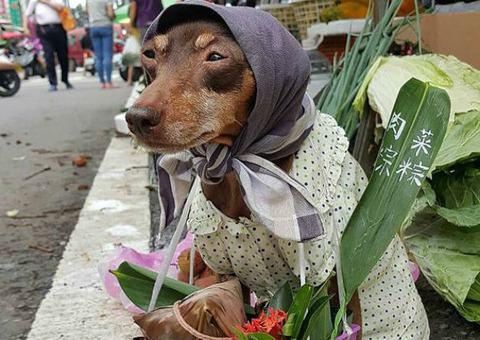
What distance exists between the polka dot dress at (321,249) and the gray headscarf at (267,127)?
8cm

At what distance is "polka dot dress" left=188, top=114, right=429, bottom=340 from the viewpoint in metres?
1.96

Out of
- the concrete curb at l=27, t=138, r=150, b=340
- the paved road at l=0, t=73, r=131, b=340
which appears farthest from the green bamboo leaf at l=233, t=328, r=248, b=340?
the paved road at l=0, t=73, r=131, b=340

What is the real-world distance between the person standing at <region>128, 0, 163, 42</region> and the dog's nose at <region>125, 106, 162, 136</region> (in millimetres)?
5269

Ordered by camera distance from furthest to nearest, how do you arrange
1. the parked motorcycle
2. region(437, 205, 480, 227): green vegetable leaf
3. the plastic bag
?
the parked motorcycle → the plastic bag → region(437, 205, 480, 227): green vegetable leaf

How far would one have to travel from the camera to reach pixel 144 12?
699 cm

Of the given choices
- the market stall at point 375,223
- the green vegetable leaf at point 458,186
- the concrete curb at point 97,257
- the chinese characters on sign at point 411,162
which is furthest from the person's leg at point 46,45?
the chinese characters on sign at point 411,162

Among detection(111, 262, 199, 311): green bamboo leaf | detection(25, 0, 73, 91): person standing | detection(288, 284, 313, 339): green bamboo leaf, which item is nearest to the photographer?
detection(288, 284, 313, 339): green bamboo leaf

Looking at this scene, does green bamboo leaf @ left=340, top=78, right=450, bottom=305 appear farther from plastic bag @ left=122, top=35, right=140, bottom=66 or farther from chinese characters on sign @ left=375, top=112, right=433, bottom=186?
plastic bag @ left=122, top=35, right=140, bottom=66

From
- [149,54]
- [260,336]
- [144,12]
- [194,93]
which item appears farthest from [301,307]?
[144,12]

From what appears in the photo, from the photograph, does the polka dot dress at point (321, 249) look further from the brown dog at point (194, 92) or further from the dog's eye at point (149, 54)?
the dog's eye at point (149, 54)

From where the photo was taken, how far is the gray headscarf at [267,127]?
1.75 meters

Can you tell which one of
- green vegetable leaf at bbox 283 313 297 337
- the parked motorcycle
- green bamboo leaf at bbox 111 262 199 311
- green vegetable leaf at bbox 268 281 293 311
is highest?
green vegetable leaf at bbox 283 313 297 337

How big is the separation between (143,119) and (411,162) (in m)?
0.79

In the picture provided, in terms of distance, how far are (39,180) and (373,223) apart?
12.9 feet
